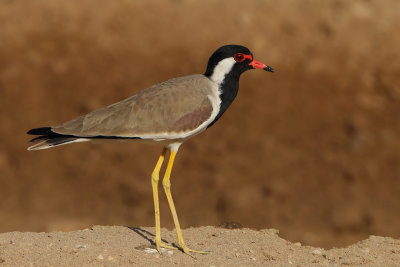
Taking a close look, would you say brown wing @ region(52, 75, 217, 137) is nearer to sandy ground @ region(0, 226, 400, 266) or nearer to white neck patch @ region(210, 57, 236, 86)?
white neck patch @ region(210, 57, 236, 86)

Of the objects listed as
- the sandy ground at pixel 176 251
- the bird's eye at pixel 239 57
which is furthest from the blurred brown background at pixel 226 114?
the bird's eye at pixel 239 57

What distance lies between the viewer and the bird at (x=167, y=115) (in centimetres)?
451

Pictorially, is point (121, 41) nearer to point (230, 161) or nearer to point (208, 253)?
point (230, 161)

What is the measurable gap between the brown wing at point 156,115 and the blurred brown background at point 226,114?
3211mm

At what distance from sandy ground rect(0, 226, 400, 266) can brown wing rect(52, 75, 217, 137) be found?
826 mm

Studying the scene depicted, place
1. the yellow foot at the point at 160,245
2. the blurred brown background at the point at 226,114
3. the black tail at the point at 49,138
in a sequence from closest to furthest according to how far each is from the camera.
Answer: the black tail at the point at 49,138, the yellow foot at the point at 160,245, the blurred brown background at the point at 226,114

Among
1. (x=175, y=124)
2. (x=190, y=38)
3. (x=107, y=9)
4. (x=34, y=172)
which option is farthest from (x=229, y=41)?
(x=175, y=124)

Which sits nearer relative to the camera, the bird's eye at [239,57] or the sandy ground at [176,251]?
the sandy ground at [176,251]

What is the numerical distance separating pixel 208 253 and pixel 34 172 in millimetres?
3955

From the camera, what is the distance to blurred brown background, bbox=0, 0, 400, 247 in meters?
7.84

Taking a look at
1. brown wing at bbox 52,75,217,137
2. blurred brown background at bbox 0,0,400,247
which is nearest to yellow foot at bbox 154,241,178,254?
brown wing at bbox 52,75,217,137

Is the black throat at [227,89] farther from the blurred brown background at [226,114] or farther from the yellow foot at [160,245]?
the blurred brown background at [226,114]

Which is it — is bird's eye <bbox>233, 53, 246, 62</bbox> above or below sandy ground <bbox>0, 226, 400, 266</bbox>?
above

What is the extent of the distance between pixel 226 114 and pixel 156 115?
3427mm
